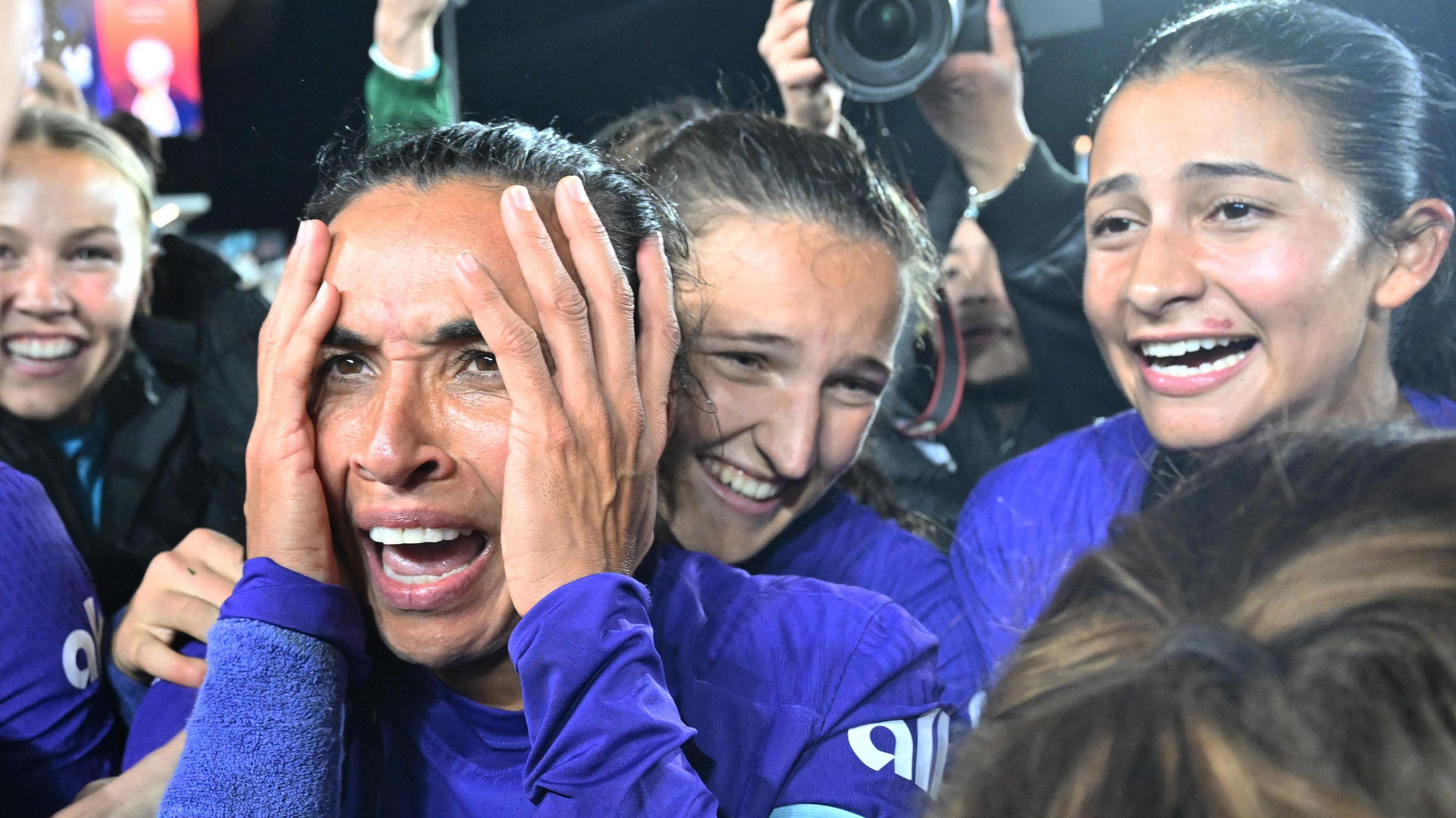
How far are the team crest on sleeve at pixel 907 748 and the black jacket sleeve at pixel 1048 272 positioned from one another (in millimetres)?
408

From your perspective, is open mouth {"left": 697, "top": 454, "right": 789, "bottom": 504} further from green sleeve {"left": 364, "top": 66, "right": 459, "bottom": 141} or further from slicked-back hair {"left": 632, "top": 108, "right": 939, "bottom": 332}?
green sleeve {"left": 364, "top": 66, "right": 459, "bottom": 141}

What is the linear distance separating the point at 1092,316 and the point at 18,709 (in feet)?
3.24

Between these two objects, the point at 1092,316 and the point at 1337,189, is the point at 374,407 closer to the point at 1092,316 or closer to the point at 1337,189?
the point at 1092,316

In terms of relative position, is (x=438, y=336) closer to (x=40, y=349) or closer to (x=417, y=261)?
(x=417, y=261)

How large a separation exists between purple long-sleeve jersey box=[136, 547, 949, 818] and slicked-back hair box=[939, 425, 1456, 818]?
31 cm

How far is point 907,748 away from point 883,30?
2.21 ft

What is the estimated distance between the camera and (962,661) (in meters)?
1.08

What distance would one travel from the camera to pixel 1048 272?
1.14 metres

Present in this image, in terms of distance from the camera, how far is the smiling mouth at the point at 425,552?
0.83m

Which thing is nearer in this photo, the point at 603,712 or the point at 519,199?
the point at 603,712

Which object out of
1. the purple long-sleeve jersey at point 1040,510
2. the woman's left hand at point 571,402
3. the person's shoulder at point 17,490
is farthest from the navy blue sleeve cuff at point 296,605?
the purple long-sleeve jersey at point 1040,510

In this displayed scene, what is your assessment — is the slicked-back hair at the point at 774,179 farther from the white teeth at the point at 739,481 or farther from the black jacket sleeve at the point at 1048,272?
the white teeth at the point at 739,481

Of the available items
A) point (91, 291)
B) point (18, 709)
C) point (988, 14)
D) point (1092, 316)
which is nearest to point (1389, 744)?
point (1092, 316)

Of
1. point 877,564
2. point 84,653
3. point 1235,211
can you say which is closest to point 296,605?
point 84,653
